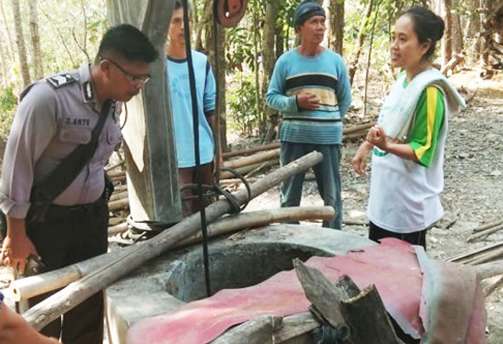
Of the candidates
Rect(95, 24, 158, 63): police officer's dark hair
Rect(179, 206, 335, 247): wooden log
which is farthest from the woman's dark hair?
Rect(95, 24, 158, 63): police officer's dark hair

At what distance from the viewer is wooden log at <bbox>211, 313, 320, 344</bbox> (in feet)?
5.33

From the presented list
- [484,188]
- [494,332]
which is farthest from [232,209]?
[484,188]

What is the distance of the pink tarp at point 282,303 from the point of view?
5.72 feet

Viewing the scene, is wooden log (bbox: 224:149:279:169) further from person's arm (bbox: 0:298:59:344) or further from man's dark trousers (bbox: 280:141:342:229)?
person's arm (bbox: 0:298:59:344)

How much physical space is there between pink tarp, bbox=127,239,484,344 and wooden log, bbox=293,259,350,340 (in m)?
0.10

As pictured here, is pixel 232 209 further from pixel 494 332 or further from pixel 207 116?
pixel 494 332

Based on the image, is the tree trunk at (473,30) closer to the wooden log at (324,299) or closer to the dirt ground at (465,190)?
the dirt ground at (465,190)

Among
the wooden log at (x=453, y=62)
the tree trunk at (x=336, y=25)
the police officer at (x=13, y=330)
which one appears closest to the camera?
the police officer at (x=13, y=330)

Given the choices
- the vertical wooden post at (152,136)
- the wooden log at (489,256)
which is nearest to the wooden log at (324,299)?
the vertical wooden post at (152,136)

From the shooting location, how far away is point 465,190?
612 centimetres

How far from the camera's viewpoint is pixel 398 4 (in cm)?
842

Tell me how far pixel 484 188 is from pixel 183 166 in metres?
3.73

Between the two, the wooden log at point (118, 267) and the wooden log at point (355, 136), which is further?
the wooden log at point (355, 136)

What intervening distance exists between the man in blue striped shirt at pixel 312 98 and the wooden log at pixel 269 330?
240 cm
